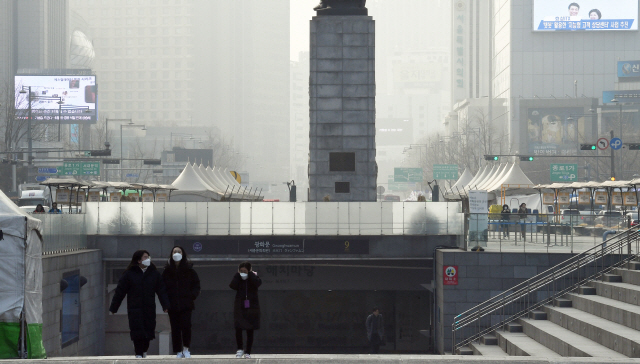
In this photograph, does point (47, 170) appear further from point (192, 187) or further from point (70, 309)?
point (70, 309)

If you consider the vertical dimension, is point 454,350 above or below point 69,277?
below

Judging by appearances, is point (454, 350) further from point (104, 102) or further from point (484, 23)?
point (104, 102)

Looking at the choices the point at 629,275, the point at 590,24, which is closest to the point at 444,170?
the point at 590,24

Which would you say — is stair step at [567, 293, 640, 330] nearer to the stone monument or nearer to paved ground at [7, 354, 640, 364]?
paved ground at [7, 354, 640, 364]

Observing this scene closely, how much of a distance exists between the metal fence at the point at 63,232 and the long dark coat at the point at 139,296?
31.2 ft

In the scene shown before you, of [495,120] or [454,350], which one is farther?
[495,120]

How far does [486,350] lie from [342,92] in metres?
13.9

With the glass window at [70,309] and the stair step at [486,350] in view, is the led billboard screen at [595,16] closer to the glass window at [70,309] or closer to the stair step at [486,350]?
the stair step at [486,350]

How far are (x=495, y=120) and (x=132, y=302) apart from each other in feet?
390

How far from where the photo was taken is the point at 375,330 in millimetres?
26422

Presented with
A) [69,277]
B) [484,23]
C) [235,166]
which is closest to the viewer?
[69,277]

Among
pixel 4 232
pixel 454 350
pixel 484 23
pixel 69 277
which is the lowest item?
pixel 454 350

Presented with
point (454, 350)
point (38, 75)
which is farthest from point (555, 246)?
point (38, 75)

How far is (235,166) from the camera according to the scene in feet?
505
